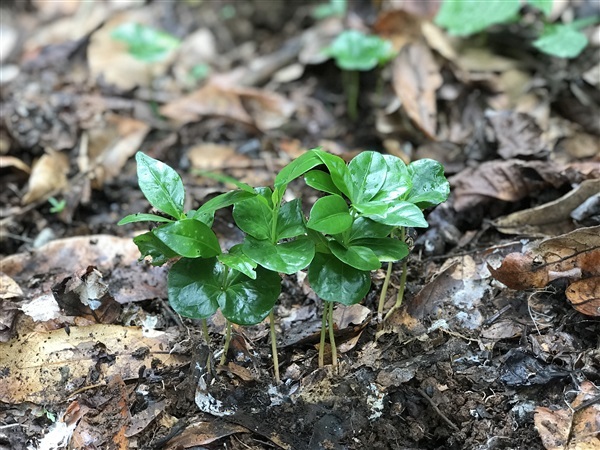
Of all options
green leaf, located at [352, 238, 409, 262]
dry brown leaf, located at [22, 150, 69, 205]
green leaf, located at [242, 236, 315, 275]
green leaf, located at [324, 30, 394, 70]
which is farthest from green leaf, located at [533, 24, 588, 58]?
dry brown leaf, located at [22, 150, 69, 205]

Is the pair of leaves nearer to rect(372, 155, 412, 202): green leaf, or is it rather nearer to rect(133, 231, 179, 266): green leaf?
rect(133, 231, 179, 266): green leaf

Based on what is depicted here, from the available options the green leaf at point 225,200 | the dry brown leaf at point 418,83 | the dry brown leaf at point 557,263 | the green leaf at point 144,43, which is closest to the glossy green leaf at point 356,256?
the green leaf at point 225,200

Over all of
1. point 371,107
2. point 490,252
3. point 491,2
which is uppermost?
point 491,2

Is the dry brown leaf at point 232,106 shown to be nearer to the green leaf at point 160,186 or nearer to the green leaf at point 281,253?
the green leaf at point 160,186

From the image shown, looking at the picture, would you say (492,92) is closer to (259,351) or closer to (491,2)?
(491,2)

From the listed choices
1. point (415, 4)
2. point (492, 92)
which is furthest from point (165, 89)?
point (492, 92)

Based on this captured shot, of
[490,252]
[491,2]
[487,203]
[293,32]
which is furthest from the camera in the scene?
[293,32]
